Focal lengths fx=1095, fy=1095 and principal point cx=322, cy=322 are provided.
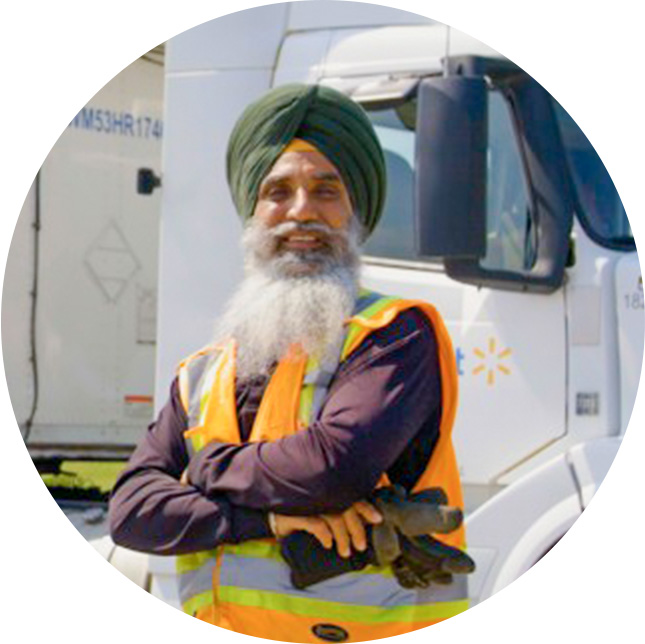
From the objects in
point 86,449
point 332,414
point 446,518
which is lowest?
point 86,449

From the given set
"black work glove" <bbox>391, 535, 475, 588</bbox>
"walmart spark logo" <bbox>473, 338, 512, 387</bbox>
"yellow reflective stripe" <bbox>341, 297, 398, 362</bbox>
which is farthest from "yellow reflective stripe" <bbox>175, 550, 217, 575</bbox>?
"walmart spark logo" <bbox>473, 338, 512, 387</bbox>

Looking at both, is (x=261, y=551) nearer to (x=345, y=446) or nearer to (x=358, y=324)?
(x=345, y=446)

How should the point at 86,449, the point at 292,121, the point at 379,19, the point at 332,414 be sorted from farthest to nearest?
the point at 86,449 < the point at 379,19 < the point at 292,121 < the point at 332,414

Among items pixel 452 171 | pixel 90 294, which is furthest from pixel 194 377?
pixel 90 294

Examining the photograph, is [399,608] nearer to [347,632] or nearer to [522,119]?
[347,632]

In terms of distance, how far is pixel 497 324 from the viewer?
2.88m

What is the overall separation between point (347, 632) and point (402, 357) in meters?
0.64

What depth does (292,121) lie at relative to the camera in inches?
89.6

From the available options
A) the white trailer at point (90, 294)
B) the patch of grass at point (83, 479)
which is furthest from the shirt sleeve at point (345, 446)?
the white trailer at point (90, 294)

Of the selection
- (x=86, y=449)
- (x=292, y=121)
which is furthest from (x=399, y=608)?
(x=86, y=449)

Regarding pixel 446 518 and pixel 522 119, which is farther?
pixel 522 119

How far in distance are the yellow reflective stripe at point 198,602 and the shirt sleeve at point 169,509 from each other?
18 cm

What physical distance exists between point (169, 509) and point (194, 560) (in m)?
0.18

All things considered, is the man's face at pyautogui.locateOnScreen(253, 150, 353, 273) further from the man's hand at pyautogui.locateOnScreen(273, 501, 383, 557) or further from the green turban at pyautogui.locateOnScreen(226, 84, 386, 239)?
the man's hand at pyautogui.locateOnScreen(273, 501, 383, 557)
